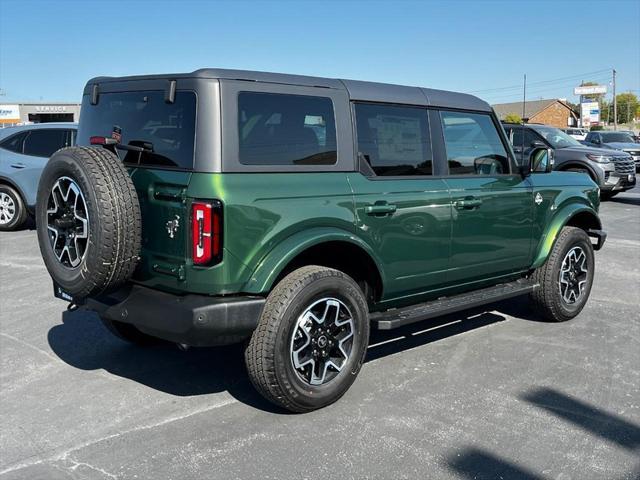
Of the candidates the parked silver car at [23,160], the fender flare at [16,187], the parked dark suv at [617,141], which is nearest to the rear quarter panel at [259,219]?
the parked silver car at [23,160]

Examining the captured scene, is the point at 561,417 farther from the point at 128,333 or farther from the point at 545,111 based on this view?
the point at 545,111

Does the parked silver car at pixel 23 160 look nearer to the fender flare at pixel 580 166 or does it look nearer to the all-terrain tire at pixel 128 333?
the all-terrain tire at pixel 128 333

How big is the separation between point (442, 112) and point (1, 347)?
3.86m

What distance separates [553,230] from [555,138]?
1093 centimetres

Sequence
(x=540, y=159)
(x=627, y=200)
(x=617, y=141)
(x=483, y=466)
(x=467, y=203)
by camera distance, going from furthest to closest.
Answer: (x=617, y=141) → (x=627, y=200) → (x=540, y=159) → (x=467, y=203) → (x=483, y=466)

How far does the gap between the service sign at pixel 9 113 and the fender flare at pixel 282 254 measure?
199 feet

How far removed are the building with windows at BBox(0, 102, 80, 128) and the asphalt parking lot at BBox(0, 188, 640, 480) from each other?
5334cm

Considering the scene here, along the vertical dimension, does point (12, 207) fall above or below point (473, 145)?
below

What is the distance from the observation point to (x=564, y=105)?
292 ft

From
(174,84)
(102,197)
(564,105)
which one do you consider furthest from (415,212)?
(564,105)

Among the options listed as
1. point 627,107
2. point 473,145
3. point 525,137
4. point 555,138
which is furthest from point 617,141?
point 627,107

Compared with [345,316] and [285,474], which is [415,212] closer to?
[345,316]

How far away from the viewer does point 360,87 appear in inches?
168

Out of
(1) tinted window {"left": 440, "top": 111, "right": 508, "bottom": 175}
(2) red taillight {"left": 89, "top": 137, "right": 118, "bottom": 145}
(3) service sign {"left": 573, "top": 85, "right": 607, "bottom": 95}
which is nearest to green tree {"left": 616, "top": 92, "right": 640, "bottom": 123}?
(3) service sign {"left": 573, "top": 85, "right": 607, "bottom": 95}
